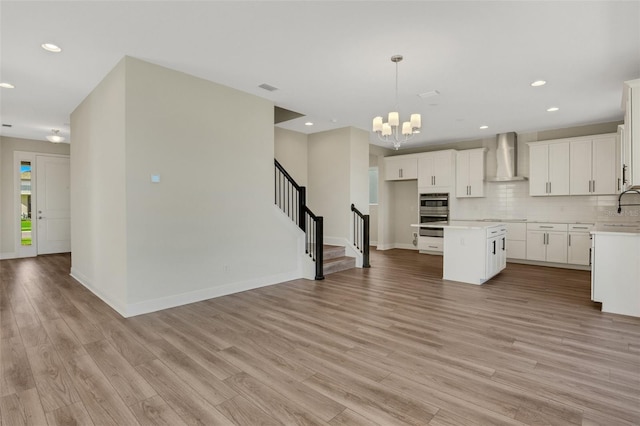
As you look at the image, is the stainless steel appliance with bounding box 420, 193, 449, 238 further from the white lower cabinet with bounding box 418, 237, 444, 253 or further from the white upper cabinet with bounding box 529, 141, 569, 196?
the white upper cabinet with bounding box 529, 141, 569, 196

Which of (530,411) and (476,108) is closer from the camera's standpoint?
(530,411)

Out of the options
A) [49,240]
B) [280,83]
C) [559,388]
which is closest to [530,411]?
[559,388]

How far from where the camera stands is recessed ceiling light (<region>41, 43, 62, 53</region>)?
11.0 feet

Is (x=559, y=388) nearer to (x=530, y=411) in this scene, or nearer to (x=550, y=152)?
(x=530, y=411)

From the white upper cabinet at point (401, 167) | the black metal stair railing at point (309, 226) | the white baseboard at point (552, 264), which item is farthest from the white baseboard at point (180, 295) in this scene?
the white baseboard at point (552, 264)

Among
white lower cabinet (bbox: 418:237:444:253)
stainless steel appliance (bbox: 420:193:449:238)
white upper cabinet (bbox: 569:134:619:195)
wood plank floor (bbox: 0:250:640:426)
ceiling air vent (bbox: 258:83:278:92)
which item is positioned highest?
ceiling air vent (bbox: 258:83:278:92)

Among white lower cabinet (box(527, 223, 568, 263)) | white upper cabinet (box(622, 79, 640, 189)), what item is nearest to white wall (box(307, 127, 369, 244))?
white lower cabinet (box(527, 223, 568, 263))

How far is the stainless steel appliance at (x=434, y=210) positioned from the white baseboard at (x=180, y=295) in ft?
14.4

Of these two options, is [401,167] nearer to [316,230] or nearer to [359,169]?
[359,169]

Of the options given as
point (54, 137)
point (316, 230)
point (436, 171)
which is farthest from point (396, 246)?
point (54, 137)

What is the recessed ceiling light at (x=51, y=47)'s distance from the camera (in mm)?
3364

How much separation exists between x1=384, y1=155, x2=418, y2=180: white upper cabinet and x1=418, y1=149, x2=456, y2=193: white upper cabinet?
0.56ft

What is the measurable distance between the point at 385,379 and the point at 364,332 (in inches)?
34.6

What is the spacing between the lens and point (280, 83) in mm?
4480
